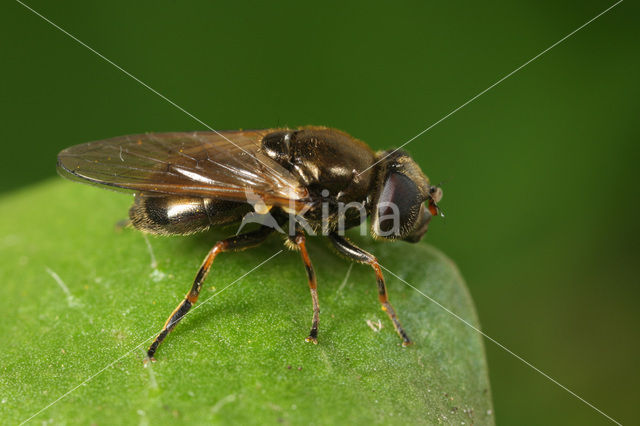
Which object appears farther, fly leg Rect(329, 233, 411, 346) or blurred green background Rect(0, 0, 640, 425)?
blurred green background Rect(0, 0, 640, 425)

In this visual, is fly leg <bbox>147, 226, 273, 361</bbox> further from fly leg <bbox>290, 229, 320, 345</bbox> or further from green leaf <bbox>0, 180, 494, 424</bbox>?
fly leg <bbox>290, 229, 320, 345</bbox>

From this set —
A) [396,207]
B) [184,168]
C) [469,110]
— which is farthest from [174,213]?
[469,110]

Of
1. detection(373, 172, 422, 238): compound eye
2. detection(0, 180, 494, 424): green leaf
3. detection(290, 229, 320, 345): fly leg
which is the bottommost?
detection(0, 180, 494, 424): green leaf

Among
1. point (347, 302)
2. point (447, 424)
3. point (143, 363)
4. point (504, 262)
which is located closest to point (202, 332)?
point (143, 363)

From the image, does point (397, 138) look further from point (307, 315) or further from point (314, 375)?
point (314, 375)

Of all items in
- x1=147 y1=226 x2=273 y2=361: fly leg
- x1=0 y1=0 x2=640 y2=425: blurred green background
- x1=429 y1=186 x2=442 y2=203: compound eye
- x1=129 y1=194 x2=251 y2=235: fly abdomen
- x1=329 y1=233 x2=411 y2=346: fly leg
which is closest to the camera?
x1=147 y1=226 x2=273 y2=361: fly leg

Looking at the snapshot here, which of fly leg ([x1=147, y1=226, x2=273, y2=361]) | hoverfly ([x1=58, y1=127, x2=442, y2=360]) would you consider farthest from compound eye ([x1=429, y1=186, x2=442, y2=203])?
fly leg ([x1=147, y1=226, x2=273, y2=361])

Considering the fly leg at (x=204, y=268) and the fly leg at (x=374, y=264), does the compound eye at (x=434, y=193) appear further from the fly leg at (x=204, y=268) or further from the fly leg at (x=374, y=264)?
the fly leg at (x=204, y=268)
